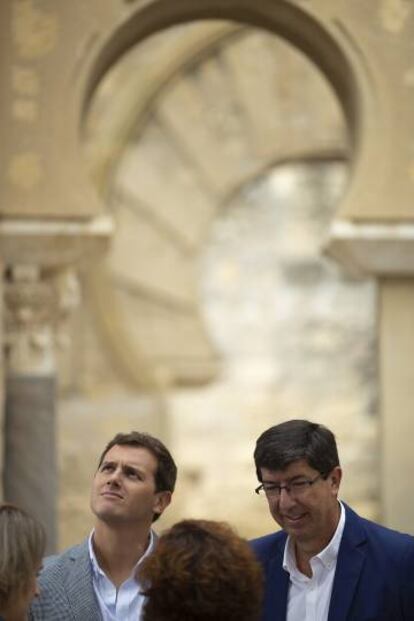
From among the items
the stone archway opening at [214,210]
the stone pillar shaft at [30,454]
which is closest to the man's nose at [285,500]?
the stone pillar shaft at [30,454]

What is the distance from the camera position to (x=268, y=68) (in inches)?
498

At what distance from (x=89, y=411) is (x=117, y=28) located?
187 inches

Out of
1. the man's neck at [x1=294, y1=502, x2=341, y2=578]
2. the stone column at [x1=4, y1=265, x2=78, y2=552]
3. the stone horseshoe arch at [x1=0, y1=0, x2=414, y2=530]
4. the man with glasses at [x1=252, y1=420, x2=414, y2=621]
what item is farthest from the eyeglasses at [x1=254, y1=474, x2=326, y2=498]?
the stone column at [x1=4, y1=265, x2=78, y2=552]

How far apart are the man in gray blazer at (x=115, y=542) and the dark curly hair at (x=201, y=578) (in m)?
0.65

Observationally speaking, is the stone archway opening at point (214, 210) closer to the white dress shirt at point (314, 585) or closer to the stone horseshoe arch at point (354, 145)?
the stone horseshoe arch at point (354, 145)

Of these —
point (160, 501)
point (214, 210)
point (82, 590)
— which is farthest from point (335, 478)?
point (214, 210)

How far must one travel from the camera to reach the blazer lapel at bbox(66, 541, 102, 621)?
348cm

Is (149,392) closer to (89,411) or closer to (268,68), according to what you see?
(89,411)

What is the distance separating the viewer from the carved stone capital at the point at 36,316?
7129 mm

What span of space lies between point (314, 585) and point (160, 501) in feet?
1.53

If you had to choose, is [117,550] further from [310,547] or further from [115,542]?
[310,547]

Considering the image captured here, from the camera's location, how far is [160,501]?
145 inches

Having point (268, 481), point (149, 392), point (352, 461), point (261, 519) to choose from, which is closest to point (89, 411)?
point (149, 392)

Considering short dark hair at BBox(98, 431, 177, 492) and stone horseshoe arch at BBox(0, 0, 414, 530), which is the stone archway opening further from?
short dark hair at BBox(98, 431, 177, 492)
